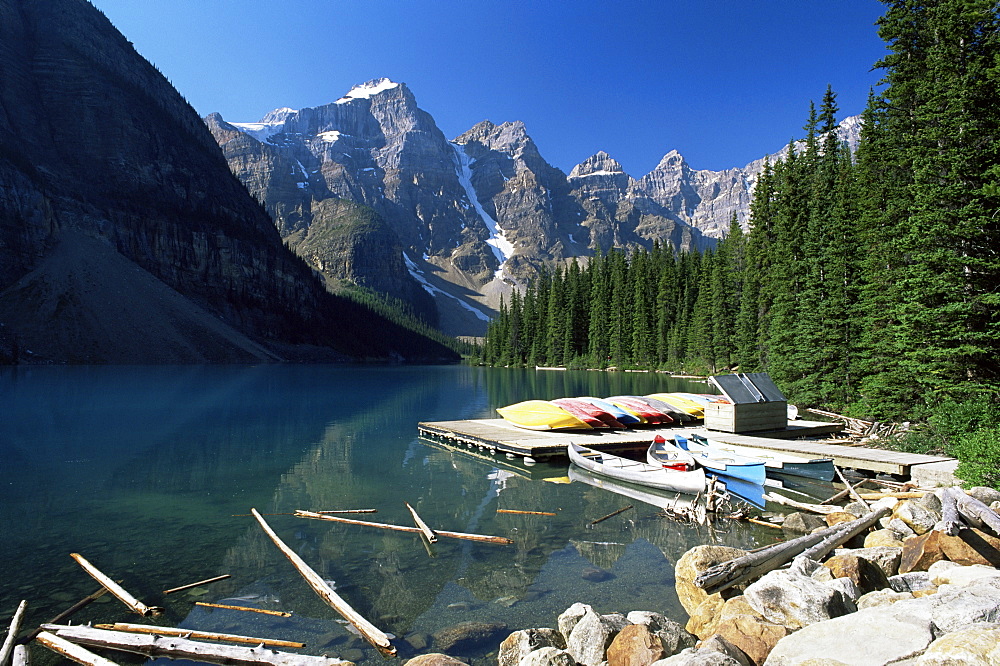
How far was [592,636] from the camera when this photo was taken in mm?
6938

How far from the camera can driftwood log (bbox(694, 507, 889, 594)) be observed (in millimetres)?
8230

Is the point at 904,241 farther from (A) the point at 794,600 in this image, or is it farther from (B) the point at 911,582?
(A) the point at 794,600

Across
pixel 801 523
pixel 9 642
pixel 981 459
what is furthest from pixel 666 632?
pixel 981 459

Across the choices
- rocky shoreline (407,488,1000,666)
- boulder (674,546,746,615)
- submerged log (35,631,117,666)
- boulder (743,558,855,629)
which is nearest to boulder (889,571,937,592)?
rocky shoreline (407,488,1000,666)

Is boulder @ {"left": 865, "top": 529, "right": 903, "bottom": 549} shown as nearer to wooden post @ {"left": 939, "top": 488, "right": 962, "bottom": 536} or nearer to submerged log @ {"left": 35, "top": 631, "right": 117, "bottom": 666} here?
wooden post @ {"left": 939, "top": 488, "right": 962, "bottom": 536}

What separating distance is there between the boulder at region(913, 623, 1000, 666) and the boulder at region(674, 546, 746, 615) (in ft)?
14.2

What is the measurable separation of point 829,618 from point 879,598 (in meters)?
0.85

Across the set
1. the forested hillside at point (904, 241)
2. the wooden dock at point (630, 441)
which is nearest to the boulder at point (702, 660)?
the wooden dock at point (630, 441)

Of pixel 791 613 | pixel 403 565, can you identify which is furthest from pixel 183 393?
pixel 791 613

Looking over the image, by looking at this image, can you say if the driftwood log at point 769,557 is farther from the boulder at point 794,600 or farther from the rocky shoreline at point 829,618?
the boulder at point 794,600

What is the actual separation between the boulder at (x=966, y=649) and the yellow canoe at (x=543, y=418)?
68.3ft

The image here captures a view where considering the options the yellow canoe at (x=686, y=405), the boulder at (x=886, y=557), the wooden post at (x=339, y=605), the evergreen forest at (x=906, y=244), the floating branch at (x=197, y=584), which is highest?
the evergreen forest at (x=906, y=244)

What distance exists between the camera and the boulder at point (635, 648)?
629 centimetres

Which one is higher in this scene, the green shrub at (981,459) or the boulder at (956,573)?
the green shrub at (981,459)
